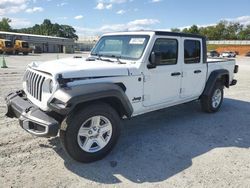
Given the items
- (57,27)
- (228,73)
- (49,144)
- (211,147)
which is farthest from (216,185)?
(57,27)

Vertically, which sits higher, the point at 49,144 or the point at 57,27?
the point at 57,27

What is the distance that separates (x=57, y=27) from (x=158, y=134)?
119 m

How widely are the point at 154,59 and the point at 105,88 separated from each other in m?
1.21

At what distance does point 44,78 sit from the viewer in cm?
389

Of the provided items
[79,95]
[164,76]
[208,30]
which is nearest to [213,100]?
[164,76]

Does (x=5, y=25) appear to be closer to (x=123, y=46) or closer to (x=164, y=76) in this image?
(x=123, y=46)

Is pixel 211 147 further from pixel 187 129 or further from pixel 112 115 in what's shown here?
pixel 112 115

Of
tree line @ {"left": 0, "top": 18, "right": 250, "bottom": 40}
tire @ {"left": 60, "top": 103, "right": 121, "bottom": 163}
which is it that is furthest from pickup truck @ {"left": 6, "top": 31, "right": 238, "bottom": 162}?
tree line @ {"left": 0, "top": 18, "right": 250, "bottom": 40}

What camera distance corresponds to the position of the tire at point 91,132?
142 inches

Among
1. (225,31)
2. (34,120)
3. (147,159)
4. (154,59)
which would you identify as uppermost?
(225,31)

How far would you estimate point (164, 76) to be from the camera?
4996 millimetres

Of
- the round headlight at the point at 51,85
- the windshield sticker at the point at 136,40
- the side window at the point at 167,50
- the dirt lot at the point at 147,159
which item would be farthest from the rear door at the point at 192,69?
the round headlight at the point at 51,85

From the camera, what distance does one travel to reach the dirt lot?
11.5 ft

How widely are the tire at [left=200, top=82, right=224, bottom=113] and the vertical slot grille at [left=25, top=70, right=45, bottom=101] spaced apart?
4.13 metres
